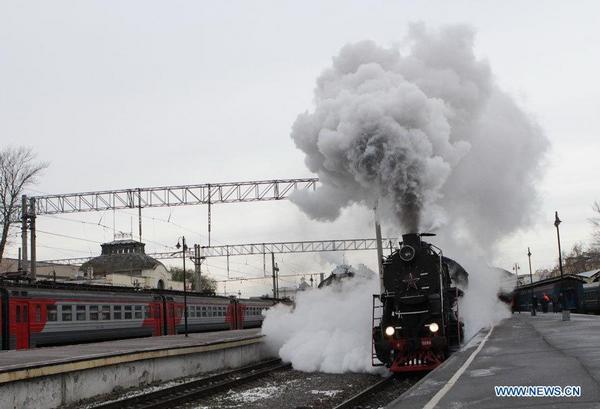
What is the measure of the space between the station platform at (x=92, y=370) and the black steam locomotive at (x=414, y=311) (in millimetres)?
5293

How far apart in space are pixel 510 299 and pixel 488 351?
29664 mm

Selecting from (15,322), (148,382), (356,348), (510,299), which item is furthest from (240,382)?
(510,299)

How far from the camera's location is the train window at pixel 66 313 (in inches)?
781

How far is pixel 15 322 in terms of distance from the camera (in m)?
17.9

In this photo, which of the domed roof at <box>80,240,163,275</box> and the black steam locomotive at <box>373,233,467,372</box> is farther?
the domed roof at <box>80,240,163,275</box>

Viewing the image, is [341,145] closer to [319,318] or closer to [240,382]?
[319,318]

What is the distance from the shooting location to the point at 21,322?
59.7 ft

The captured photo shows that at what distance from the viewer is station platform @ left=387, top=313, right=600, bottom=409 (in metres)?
7.02

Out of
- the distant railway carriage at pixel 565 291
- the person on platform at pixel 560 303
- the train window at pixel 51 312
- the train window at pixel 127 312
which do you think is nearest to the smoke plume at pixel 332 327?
the train window at pixel 127 312

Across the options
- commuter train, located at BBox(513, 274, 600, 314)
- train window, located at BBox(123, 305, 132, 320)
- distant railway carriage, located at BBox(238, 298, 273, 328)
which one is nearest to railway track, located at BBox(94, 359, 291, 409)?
train window, located at BBox(123, 305, 132, 320)

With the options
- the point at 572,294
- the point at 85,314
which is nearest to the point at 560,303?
the point at 572,294

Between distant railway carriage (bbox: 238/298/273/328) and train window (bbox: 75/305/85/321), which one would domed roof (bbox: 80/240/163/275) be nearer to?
distant railway carriage (bbox: 238/298/273/328)

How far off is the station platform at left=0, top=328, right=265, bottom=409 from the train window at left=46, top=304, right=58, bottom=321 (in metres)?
4.88

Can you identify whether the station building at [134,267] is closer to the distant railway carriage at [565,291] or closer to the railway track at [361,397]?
the distant railway carriage at [565,291]
